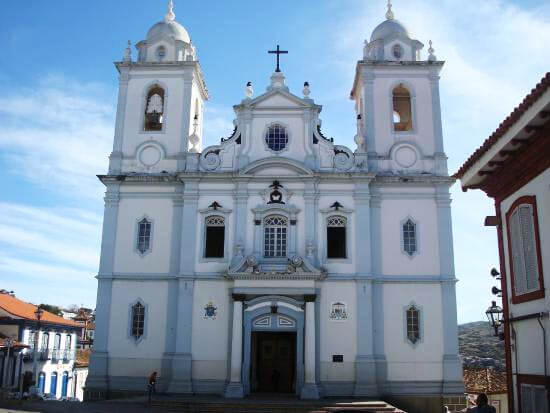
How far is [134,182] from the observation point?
995 inches

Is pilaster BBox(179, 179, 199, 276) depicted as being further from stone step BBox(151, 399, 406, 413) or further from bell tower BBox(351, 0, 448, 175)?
bell tower BBox(351, 0, 448, 175)

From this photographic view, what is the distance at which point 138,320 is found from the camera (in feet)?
79.2

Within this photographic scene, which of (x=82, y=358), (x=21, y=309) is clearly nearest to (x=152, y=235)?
(x=21, y=309)

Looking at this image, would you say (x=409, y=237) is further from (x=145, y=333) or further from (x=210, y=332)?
(x=145, y=333)

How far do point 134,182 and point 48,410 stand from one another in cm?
973

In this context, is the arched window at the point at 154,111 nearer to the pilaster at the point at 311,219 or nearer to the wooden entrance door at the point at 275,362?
the pilaster at the point at 311,219

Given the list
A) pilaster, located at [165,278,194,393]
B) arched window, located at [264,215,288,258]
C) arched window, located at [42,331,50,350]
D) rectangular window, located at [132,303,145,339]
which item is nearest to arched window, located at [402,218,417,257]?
arched window, located at [264,215,288,258]

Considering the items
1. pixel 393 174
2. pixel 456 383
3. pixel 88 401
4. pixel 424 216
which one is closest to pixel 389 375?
pixel 456 383

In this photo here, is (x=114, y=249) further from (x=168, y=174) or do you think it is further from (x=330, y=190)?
(x=330, y=190)

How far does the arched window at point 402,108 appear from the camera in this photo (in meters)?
27.0

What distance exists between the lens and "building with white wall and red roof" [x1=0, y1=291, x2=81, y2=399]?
3400 cm

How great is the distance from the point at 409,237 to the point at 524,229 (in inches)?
557

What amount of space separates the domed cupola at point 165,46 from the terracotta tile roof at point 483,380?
20170 mm

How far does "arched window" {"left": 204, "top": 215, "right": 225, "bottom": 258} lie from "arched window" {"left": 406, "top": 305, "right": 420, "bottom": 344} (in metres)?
7.88
